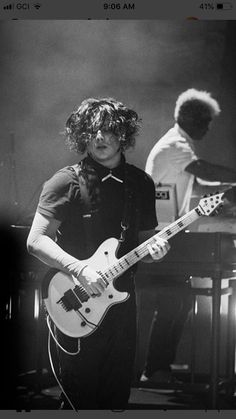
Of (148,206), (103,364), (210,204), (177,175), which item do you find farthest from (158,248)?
(103,364)

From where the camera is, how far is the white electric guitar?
4055 millimetres

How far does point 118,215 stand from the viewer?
4160 mm

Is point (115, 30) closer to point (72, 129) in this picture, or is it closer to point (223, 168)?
point (72, 129)

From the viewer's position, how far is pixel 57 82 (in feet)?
14.4

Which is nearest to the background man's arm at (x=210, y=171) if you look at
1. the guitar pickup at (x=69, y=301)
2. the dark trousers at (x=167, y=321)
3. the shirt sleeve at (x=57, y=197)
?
the dark trousers at (x=167, y=321)

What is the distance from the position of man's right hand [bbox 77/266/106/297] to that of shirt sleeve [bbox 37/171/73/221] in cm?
35

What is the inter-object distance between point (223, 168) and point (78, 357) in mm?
1417

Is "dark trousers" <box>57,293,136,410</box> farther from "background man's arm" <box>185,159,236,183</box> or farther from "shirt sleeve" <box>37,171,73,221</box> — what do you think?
"background man's arm" <box>185,159,236,183</box>

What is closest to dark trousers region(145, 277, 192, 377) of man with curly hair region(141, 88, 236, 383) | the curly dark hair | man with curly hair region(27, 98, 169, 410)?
man with curly hair region(141, 88, 236, 383)

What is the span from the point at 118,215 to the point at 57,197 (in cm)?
37

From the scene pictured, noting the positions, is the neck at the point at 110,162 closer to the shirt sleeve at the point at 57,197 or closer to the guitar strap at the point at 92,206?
the guitar strap at the point at 92,206

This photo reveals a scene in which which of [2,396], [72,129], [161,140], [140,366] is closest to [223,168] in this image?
[161,140]

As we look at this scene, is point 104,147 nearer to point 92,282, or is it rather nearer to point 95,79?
point 95,79

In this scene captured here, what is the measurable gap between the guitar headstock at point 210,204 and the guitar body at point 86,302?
54 cm
